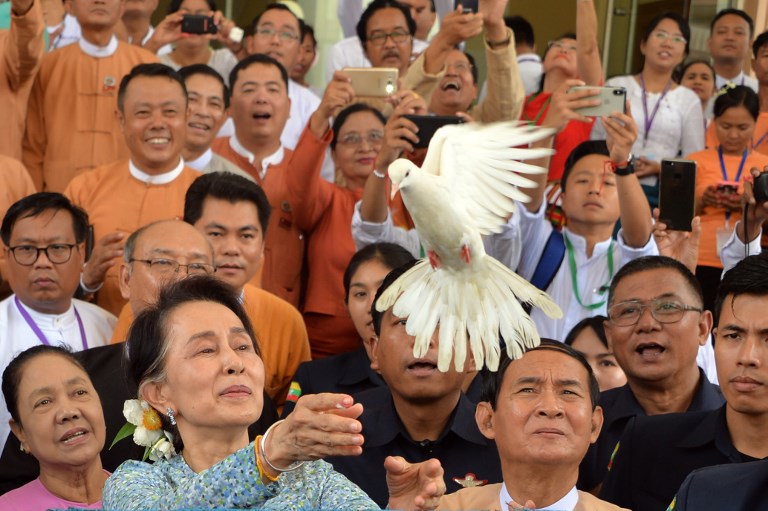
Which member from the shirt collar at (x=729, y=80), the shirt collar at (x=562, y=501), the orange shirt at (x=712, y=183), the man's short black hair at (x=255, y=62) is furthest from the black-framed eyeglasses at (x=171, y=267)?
the shirt collar at (x=729, y=80)

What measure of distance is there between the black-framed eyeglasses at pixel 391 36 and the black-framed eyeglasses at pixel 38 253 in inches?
90.9

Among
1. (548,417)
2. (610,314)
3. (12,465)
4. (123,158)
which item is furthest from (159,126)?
(548,417)

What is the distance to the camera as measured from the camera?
13.5 ft

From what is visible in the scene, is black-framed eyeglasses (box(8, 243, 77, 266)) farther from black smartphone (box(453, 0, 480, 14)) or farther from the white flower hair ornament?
black smartphone (box(453, 0, 480, 14))

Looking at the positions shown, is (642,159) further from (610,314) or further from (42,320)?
(42,320)

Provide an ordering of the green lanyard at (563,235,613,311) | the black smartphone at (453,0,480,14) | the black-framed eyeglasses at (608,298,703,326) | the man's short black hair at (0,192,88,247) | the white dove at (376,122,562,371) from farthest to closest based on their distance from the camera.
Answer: the black smartphone at (453,0,480,14)
the green lanyard at (563,235,613,311)
the man's short black hair at (0,192,88,247)
the black-framed eyeglasses at (608,298,703,326)
the white dove at (376,122,562,371)

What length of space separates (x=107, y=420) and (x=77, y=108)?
2.16 meters

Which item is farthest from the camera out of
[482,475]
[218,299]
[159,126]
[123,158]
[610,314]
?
[123,158]

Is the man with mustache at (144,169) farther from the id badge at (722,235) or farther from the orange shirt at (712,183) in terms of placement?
the orange shirt at (712,183)

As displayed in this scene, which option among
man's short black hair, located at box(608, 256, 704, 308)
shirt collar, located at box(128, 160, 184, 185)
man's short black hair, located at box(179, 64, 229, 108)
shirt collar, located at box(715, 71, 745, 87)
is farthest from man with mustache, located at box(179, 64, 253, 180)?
shirt collar, located at box(715, 71, 745, 87)

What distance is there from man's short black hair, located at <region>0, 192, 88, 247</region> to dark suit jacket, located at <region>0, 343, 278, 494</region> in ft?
2.07

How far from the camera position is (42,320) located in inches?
159

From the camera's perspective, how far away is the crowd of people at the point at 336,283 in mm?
2414

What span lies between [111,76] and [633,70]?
164 inches
